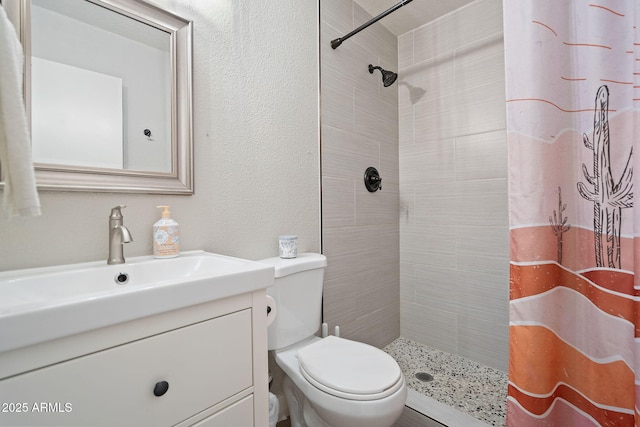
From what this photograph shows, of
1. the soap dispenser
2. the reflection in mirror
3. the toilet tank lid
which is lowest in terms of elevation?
the toilet tank lid

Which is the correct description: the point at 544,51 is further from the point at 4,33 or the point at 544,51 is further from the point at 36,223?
the point at 36,223

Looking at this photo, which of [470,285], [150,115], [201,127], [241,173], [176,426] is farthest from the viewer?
[470,285]

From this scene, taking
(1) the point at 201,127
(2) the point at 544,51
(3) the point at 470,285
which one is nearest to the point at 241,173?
(1) the point at 201,127

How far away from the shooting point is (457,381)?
1.70 m

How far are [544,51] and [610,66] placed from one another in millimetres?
149

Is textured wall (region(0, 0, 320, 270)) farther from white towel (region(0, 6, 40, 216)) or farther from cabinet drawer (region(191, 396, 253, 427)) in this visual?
cabinet drawer (region(191, 396, 253, 427))

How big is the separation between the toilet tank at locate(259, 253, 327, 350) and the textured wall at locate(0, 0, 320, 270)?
0.21 metres

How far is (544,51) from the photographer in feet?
2.47

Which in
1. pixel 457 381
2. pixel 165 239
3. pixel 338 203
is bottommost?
pixel 457 381

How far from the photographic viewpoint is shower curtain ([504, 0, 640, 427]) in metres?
0.70

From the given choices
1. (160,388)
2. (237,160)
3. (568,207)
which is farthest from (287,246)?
(568,207)

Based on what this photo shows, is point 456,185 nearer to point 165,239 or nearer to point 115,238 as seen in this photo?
point 165,239

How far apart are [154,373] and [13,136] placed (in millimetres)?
546

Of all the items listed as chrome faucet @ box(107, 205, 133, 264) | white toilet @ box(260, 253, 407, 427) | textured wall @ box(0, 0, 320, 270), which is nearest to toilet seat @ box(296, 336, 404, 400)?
white toilet @ box(260, 253, 407, 427)
